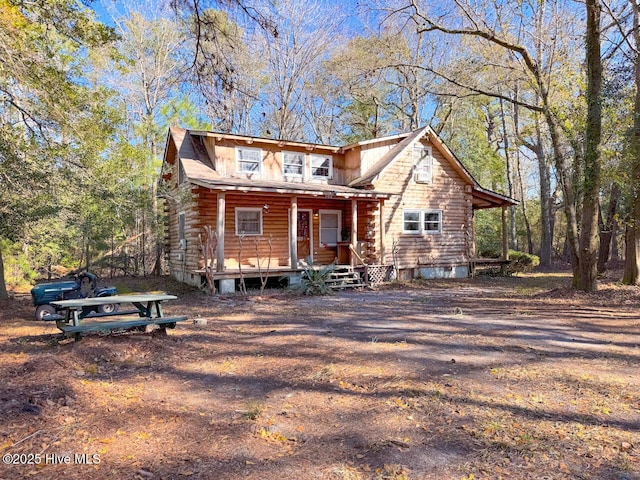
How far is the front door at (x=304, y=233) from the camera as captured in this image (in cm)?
1673

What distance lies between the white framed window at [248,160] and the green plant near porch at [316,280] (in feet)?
15.1

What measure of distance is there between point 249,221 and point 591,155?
36.5 feet

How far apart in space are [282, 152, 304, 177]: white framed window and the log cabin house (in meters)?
0.04

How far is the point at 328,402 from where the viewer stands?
4.03 metres

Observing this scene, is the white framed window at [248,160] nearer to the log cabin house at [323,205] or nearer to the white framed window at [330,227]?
the log cabin house at [323,205]

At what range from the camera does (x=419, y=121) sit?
27.9 meters

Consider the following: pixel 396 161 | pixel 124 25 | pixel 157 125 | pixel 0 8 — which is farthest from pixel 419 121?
pixel 0 8

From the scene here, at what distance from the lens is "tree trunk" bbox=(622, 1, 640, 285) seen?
10.4 meters

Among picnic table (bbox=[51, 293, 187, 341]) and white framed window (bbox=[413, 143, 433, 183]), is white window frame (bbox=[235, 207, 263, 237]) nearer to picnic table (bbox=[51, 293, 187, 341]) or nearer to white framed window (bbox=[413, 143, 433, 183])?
white framed window (bbox=[413, 143, 433, 183])

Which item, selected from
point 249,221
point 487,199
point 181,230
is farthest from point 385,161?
point 181,230

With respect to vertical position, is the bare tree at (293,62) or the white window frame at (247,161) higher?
the bare tree at (293,62)

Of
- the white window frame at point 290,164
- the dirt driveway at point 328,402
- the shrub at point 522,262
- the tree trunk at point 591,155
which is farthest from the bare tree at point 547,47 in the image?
the shrub at point 522,262

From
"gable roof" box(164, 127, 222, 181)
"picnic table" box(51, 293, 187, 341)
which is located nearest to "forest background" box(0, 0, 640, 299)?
"gable roof" box(164, 127, 222, 181)

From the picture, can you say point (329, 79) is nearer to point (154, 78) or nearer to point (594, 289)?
point (154, 78)
